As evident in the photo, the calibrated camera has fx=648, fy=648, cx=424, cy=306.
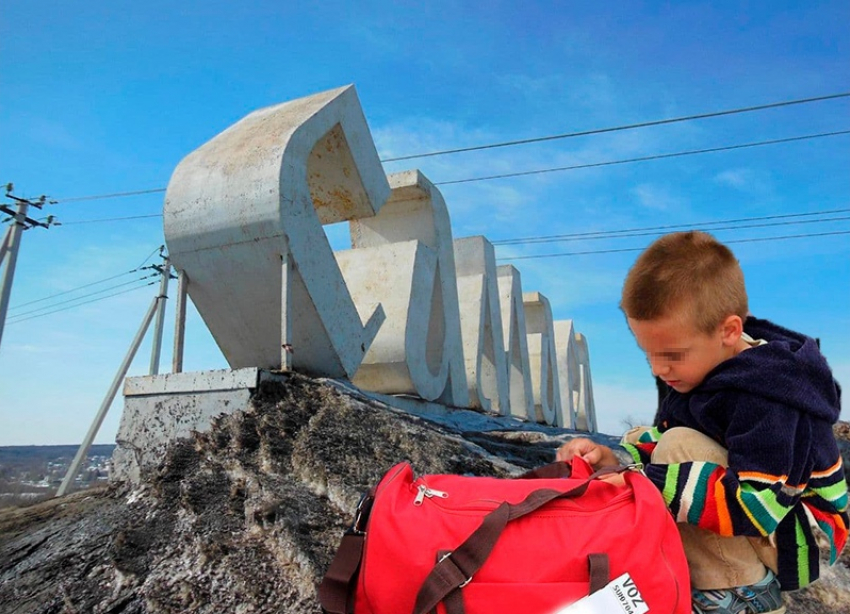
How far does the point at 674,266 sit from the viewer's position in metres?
1.80

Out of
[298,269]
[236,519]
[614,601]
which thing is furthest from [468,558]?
[298,269]

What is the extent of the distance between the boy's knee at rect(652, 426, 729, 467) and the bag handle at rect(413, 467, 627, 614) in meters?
0.46

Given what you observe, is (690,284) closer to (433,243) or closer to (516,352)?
(433,243)

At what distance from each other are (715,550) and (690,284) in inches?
28.5

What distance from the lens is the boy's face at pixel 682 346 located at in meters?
1.82

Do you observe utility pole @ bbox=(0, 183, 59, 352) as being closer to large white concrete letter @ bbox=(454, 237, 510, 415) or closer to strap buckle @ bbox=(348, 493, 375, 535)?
large white concrete letter @ bbox=(454, 237, 510, 415)

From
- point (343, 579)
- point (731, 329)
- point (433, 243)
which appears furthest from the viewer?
point (433, 243)

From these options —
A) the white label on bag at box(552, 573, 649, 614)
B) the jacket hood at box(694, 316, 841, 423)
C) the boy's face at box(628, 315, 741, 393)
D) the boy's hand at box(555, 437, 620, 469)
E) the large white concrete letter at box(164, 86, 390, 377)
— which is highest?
the large white concrete letter at box(164, 86, 390, 377)

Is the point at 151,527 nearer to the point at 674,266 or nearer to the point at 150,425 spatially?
the point at 150,425

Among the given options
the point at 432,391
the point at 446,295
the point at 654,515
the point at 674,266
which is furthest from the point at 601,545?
the point at 446,295

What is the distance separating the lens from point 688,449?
1809 millimetres

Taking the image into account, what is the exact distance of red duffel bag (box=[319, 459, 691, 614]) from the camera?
4.75 ft

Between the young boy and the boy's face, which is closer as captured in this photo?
the young boy

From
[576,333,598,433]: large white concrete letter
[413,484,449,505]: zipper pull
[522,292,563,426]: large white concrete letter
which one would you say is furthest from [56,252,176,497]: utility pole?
[576,333,598,433]: large white concrete letter
